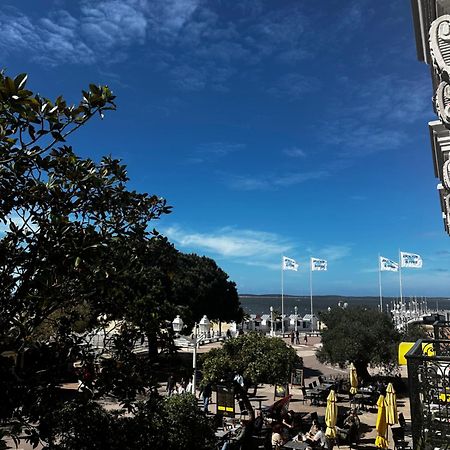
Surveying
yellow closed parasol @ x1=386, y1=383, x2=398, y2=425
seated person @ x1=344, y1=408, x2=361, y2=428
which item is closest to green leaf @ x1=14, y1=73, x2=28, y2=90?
yellow closed parasol @ x1=386, y1=383, x2=398, y2=425

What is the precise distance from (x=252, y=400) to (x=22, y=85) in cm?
1771

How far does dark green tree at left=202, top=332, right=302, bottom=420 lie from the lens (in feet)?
48.6

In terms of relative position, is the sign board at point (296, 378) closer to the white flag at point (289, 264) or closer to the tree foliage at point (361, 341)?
the tree foliage at point (361, 341)

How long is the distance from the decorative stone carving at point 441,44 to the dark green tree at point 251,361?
1206 centimetres

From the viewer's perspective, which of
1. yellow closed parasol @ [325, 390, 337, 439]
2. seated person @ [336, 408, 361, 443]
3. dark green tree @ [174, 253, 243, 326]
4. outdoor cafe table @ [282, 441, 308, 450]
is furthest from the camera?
dark green tree @ [174, 253, 243, 326]

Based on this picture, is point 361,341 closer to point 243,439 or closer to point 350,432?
point 350,432

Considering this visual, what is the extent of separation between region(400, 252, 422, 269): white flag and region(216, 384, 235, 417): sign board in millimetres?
30767

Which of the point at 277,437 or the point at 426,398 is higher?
the point at 426,398

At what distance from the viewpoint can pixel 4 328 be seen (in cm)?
488

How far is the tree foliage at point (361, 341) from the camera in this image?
20.0m

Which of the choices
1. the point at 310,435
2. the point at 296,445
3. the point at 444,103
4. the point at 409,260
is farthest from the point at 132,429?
the point at 409,260

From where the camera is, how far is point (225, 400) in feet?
46.1

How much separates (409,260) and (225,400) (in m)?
31.3

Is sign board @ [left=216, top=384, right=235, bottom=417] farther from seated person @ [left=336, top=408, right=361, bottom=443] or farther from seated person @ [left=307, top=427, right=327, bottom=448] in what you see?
seated person @ [left=336, top=408, right=361, bottom=443]
